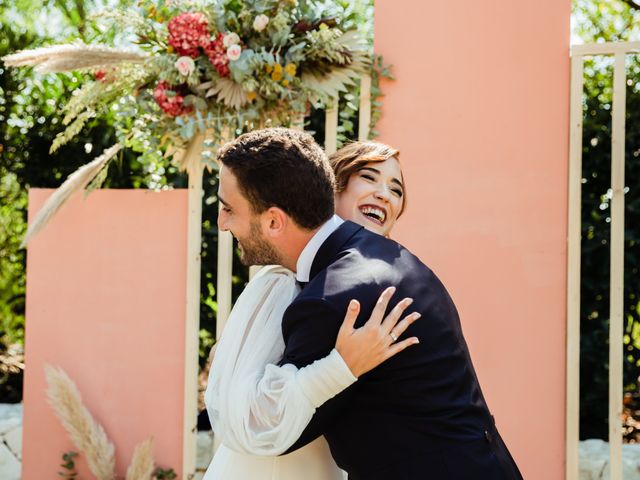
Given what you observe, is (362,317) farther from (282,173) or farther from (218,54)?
(218,54)

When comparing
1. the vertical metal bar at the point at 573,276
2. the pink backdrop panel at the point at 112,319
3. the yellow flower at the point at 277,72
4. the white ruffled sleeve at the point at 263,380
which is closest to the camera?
the white ruffled sleeve at the point at 263,380

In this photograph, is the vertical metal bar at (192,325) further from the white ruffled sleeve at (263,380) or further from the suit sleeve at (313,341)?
the suit sleeve at (313,341)

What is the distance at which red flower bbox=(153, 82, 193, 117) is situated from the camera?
3.32 metres

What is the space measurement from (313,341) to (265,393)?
0.48 feet

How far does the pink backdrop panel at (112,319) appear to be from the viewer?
366cm

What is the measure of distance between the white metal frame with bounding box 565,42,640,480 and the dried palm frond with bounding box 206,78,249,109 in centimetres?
140

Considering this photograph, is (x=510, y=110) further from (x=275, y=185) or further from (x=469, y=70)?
(x=275, y=185)

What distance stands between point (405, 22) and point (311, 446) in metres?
2.18

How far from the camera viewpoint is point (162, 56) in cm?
327

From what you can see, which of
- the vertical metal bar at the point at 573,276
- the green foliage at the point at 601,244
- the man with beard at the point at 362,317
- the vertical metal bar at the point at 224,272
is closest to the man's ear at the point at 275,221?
the man with beard at the point at 362,317

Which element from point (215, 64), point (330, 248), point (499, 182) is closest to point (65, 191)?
point (215, 64)

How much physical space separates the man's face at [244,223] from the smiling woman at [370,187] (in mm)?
551

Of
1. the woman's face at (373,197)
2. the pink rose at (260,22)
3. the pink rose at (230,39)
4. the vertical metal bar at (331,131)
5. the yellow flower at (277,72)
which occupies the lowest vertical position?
the woman's face at (373,197)

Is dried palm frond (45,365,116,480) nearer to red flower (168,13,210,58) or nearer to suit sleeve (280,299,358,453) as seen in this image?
red flower (168,13,210,58)
